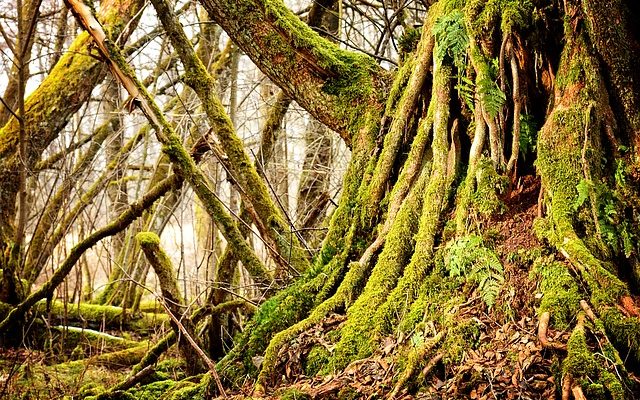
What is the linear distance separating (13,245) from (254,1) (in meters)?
4.02

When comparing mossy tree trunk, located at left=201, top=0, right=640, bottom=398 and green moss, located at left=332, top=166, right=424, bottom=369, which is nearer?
mossy tree trunk, located at left=201, top=0, right=640, bottom=398

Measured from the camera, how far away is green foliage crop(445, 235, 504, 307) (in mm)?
3027

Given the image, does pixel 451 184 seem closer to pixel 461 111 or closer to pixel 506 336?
pixel 461 111

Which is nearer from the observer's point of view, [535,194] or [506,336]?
[506,336]

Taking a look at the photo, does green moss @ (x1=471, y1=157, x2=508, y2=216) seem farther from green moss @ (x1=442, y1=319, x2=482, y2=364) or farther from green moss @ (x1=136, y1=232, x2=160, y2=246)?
green moss @ (x1=136, y1=232, x2=160, y2=246)

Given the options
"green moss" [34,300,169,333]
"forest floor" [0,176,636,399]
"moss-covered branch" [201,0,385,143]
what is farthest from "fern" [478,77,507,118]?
"green moss" [34,300,169,333]

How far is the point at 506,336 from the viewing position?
283cm

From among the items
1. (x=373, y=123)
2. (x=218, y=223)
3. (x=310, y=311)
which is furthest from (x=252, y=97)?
(x=310, y=311)

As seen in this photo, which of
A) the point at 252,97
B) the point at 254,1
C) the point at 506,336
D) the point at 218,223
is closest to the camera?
the point at 506,336

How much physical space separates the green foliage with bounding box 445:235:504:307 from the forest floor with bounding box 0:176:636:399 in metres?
0.05

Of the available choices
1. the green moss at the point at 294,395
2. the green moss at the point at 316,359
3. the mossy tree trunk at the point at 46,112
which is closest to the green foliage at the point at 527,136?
the green moss at the point at 316,359

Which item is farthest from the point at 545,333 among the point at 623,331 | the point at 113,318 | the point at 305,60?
the point at 113,318

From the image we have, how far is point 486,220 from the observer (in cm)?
326

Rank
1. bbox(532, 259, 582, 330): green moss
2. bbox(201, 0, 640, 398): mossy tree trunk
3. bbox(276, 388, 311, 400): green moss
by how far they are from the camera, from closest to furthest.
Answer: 1. bbox(532, 259, 582, 330): green moss
2. bbox(201, 0, 640, 398): mossy tree trunk
3. bbox(276, 388, 311, 400): green moss
